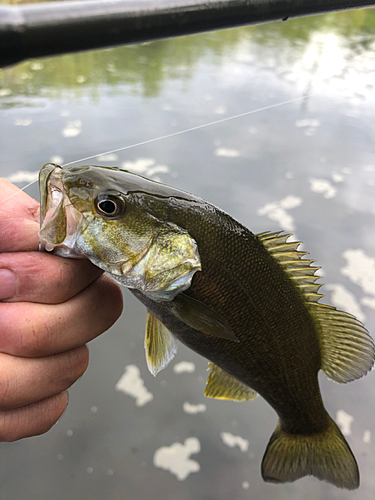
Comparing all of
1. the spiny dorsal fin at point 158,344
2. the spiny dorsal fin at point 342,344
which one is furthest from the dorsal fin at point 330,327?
the spiny dorsal fin at point 158,344

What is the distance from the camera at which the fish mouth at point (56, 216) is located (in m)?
0.59

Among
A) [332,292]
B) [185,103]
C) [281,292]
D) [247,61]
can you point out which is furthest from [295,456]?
[247,61]

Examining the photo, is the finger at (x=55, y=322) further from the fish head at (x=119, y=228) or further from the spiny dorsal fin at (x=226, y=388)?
the spiny dorsal fin at (x=226, y=388)

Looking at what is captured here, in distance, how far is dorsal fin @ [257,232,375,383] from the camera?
0.78 m

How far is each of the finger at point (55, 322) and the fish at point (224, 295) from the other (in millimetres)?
79

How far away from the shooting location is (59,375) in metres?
0.73

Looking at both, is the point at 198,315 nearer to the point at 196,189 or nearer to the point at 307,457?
the point at 307,457

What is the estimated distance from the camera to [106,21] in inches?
15.8

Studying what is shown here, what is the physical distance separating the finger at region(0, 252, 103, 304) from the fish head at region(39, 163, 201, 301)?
2cm

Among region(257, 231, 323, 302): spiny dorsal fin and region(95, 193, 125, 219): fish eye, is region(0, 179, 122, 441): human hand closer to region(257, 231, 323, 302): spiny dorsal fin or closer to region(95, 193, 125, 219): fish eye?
region(95, 193, 125, 219): fish eye

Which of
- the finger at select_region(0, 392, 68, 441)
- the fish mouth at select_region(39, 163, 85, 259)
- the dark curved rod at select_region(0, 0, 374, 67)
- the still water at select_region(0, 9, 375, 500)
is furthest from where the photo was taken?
the still water at select_region(0, 9, 375, 500)

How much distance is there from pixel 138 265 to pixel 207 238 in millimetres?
138

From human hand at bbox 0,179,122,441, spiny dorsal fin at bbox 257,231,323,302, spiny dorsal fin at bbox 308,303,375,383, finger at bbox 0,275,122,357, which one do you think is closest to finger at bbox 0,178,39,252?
human hand at bbox 0,179,122,441

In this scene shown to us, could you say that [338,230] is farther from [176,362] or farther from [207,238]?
[207,238]
